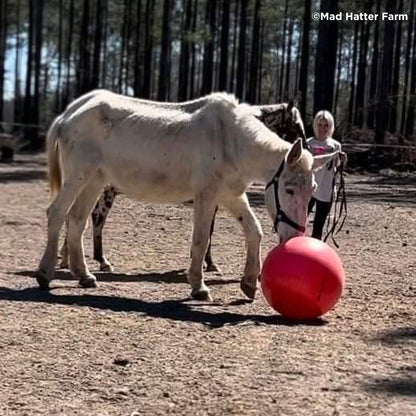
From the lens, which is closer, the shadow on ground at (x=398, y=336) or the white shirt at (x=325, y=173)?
the shadow on ground at (x=398, y=336)

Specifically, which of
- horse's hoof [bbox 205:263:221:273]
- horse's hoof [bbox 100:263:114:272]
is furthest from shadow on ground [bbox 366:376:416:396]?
horse's hoof [bbox 100:263:114:272]

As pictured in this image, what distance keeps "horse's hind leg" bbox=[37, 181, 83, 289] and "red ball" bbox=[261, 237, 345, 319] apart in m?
2.29

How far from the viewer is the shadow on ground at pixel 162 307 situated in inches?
260

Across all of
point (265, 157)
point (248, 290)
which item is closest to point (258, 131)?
point (265, 157)

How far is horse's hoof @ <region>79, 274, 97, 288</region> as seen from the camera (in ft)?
26.6

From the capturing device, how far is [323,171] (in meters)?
9.03

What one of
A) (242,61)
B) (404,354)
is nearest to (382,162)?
(242,61)

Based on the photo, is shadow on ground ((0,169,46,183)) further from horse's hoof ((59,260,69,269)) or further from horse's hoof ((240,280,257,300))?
horse's hoof ((240,280,257,300))

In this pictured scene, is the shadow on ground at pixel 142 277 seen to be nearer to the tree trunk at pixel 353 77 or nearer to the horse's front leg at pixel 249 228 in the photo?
the horse's front leg at pixel 249 228

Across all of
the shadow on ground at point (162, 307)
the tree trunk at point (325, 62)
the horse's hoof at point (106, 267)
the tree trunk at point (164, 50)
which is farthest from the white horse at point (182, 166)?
the tree trunk at point (164, 50)

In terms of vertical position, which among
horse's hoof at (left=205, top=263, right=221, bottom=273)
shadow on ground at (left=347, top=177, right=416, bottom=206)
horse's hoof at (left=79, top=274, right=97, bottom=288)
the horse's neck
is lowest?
shadow on ground at (left=347, top=177, right=416, bottom=206)

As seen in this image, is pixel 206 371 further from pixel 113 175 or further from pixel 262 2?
pixel 262 2

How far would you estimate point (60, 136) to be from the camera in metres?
8.25

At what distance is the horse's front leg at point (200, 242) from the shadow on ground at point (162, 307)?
13cm
